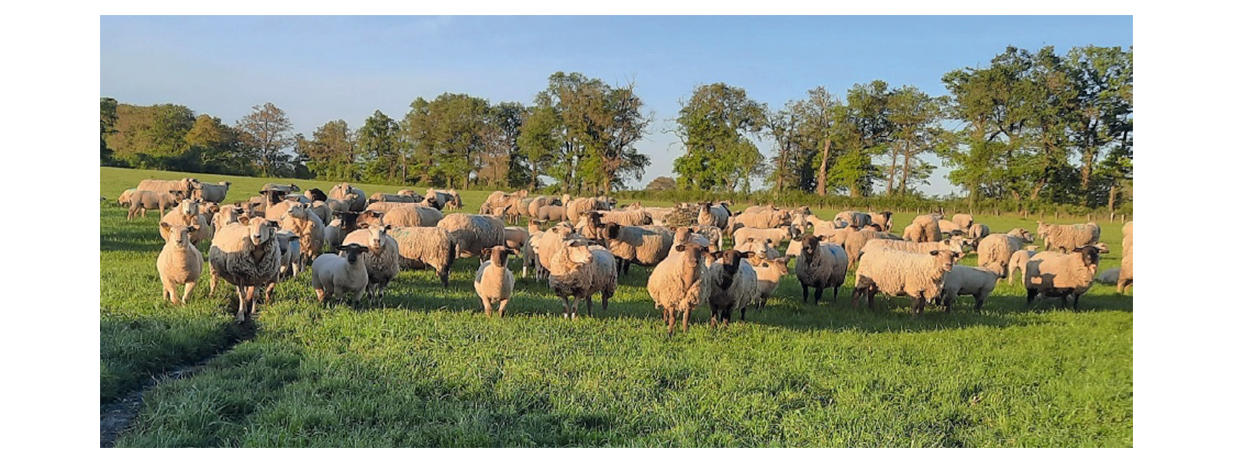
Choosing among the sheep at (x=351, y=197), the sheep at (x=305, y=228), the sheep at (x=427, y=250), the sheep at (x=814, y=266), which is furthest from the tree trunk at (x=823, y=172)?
the sheep at (x=305, y=228)

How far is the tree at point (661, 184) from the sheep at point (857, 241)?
117ft

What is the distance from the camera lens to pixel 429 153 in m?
51.7

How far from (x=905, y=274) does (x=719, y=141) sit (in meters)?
40.8

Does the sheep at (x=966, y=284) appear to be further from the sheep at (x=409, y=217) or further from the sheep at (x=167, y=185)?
the sheep at (x=167, y=185)

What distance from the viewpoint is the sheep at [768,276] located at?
1134cm

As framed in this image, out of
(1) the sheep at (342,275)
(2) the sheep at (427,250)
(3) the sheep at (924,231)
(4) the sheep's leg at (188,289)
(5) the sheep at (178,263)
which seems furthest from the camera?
(3) the sheep at (924,231)

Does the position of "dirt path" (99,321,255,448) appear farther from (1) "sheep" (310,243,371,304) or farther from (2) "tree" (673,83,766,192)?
(2) "tree" (673,83,766,192)

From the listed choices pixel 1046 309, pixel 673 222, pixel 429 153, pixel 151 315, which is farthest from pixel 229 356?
pixel 429 153

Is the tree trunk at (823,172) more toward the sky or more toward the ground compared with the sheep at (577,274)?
more toward the sky

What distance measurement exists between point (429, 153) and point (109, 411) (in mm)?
48159

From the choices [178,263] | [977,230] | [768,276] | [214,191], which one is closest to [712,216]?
[977,230]

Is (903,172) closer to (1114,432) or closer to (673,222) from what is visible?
(673,222)

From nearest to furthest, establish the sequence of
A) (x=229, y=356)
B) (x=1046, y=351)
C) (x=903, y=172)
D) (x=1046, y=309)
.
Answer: (x=229, y=356) → (x=1046, y=351) → (x=1046, y=309) → (x=903, y=172)

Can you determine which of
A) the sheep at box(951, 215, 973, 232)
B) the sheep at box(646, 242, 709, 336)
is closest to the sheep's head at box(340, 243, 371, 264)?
the sheep at box(646, 242, 709, 336)
